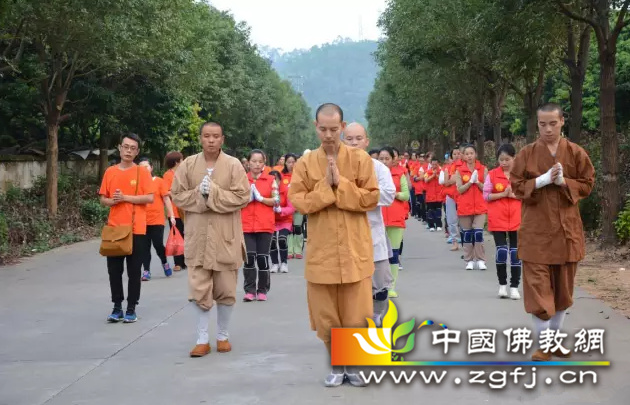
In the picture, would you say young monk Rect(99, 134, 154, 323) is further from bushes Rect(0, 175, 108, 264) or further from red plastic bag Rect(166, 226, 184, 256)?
bushes Rect(0, 175, 108, 264)

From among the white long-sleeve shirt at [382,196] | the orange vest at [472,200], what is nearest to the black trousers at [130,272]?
the white long-sleeve shirt at [382,196]

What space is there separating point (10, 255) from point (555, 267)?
475 inches

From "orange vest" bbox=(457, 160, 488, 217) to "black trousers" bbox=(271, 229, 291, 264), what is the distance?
2739 millimetres

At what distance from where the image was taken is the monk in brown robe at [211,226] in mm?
7441

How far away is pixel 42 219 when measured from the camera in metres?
20.3

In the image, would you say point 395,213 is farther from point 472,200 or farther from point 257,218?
point 472,200

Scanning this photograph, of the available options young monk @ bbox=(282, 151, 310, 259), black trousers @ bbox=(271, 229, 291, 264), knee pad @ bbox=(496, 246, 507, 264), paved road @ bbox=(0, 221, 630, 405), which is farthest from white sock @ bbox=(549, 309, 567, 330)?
young monk @ bbox=(282, 151, 310, 259)

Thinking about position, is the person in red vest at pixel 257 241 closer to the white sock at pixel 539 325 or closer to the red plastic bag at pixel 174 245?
the red plastic bag at pixel 174 245

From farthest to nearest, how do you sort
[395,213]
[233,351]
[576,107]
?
[576,107] → [395,213] → [233,351]

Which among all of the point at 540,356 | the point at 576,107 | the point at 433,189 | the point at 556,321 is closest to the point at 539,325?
the point at 556,321

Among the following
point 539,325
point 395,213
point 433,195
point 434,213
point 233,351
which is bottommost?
point 233,351

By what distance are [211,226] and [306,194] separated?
172 cm

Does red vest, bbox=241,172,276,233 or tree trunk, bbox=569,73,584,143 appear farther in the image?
tree trunk, bbox=569,73,584,143

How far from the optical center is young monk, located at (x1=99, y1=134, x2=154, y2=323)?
29.8 feet
